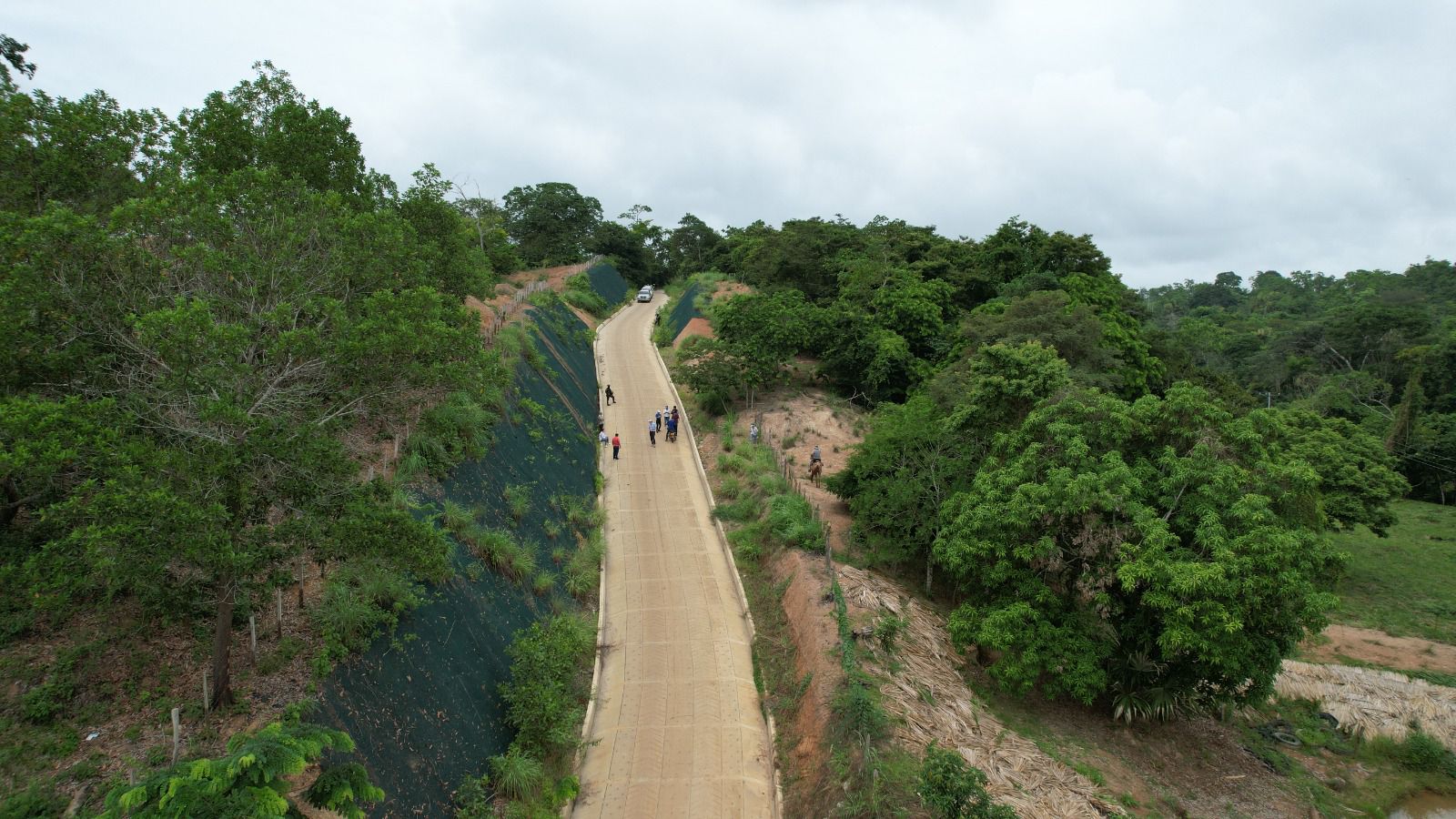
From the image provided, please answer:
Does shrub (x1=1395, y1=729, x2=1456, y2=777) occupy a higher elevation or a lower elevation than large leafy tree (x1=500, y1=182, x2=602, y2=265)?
lower

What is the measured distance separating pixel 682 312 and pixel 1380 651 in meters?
36.7

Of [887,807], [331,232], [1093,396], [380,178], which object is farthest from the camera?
[380,178]

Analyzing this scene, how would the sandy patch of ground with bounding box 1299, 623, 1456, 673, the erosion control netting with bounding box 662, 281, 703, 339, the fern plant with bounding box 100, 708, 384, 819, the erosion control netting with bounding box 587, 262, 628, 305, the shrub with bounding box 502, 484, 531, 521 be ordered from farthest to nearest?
the erosion control netting with bounding box 587, 262, 628, 305
the erosion control netting with bounding box 662, 281, 703, 339
the sandy patch of ground with bounding box 1299, 623, 1456, 673
the shrub with bounding box 502, 484, 531, 521
the fern plant with bounding box 100, 708, 384, 819

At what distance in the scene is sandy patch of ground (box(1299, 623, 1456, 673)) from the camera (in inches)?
762

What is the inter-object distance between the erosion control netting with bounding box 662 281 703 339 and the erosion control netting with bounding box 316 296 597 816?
78.4 feet

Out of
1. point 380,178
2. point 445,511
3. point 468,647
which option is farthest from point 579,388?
point 468,647

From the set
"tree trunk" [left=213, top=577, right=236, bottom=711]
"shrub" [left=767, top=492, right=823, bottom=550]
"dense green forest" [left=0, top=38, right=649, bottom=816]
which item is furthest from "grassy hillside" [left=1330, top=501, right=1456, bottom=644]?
"tree trunk" [left=213, top=577, right=236, bottom=711]

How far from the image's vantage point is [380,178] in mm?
18875

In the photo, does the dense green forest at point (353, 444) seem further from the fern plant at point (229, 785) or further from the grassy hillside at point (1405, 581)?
the grassy hillside at point (1405, 581)

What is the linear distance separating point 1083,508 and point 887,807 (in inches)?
269

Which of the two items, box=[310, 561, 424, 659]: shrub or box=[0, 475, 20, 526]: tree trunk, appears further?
box=[310, 561, 424, 659]: shrub

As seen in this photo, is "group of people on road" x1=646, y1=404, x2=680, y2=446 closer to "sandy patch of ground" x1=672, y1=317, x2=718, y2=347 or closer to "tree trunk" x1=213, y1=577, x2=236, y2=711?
"sandy patch of ground" x1=672, y1=317, x2=718, y2=347

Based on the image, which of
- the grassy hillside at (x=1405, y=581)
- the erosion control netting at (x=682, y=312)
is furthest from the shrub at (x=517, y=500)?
the erosion control netting at (x=682, y=312)

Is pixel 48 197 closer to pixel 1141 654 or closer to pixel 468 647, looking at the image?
pixel 468 647
